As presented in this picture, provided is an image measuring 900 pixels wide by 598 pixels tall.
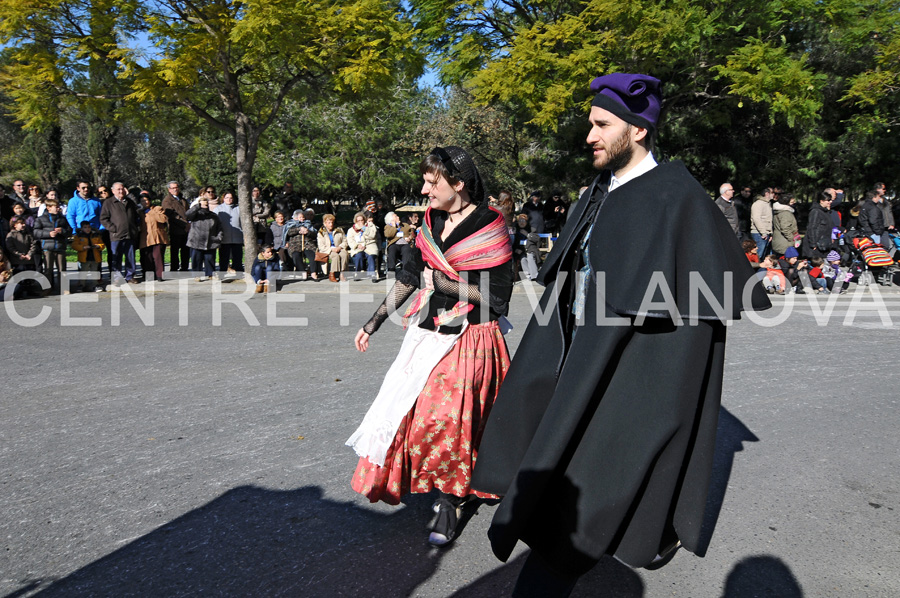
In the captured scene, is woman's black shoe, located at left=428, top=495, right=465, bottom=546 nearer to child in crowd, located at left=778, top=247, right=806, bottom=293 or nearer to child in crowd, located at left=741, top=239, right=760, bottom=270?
child in crowd, located at left=741, top=239, right=760, bottom=270

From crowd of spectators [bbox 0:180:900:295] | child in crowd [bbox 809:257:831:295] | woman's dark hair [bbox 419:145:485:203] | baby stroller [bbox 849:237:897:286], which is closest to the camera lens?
woman's dark hair [bbox 419:145:485:203]

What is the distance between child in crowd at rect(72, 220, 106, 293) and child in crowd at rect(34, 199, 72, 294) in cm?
22

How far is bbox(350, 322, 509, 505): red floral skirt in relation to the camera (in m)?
3.39

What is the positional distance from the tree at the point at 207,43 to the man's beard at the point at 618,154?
9276 millimetres

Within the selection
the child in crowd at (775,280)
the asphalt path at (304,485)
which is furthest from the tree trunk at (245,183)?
the child in crowd at (775,280)

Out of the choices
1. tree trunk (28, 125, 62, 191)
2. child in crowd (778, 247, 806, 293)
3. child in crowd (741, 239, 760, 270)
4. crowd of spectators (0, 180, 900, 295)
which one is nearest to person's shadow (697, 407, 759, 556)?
child in crowd (741, 239, 760, 270)

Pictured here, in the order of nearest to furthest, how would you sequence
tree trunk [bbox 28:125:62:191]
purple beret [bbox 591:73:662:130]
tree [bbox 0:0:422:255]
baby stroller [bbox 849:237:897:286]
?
purple beret [bbox 591:73:662:130] < tree [bbox 0:0:422:255] < baby stroller [bbox 849:237:897:286] < tree trunk [bbox 28:125:62:191]

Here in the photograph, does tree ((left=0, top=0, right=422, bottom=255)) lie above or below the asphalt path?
above

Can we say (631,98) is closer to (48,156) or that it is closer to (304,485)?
(304,485)

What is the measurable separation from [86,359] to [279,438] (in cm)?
341

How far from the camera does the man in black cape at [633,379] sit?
2510 mm

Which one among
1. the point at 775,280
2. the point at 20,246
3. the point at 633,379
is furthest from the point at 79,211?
the point at 633,379

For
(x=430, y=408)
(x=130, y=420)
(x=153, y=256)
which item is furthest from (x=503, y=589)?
(x=153, y=256)

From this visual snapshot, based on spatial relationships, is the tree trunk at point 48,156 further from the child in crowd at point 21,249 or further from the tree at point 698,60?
the child in crowd at point 21,249
